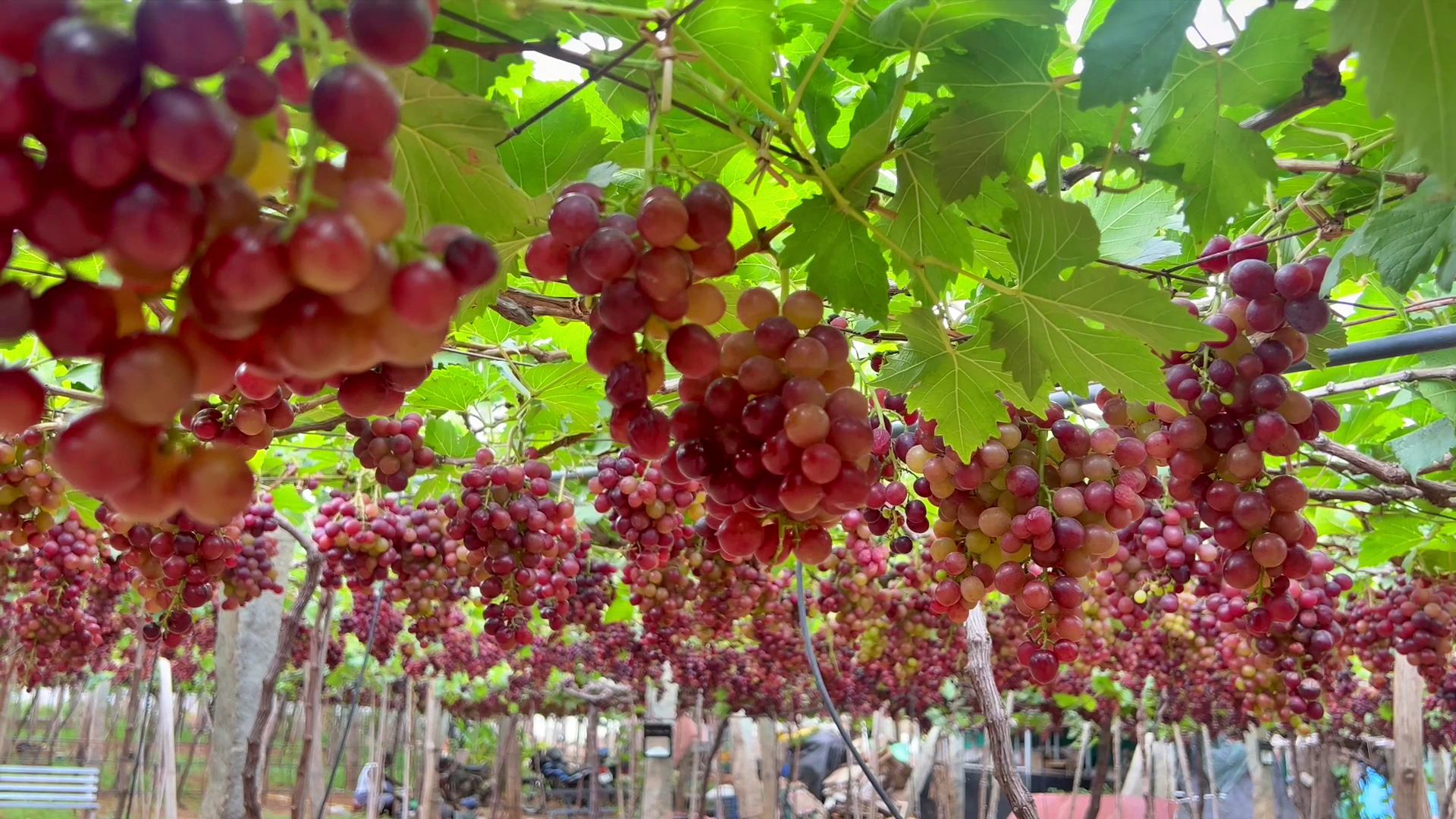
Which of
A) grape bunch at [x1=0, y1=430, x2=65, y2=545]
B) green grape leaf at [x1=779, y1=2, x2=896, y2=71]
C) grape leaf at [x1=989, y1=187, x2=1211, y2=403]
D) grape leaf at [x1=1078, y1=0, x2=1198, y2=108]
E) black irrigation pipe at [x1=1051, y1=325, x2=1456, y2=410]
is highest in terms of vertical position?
green grape leaf at [x1=779, y1=2, x2=896, y2=71]

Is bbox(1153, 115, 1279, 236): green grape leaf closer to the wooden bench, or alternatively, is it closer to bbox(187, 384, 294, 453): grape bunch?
bbox(187, 384, 294, 453): grape bunch

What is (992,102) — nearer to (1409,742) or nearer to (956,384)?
(956,384)

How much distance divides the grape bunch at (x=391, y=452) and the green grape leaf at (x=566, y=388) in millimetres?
325

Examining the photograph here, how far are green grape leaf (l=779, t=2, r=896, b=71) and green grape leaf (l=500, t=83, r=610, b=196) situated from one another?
30cm

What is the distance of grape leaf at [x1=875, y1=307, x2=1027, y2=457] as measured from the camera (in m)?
1.30

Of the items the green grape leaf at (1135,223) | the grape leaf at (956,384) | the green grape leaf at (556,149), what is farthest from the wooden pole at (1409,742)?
the green grape leaf at (556,149)

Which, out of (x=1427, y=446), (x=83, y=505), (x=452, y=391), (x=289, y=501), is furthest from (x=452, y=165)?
(x=289, y=501)

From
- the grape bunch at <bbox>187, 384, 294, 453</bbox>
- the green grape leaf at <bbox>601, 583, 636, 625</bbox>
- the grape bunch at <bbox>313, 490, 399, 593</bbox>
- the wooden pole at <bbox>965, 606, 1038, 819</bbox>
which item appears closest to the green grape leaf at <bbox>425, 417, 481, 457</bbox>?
the grape bunch at <bbox>313, 490, 399, 593</bbox>

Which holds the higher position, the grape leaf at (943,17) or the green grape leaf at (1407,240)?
the grape leaf at (943,17)

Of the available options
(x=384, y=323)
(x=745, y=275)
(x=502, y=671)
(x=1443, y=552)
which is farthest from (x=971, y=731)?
(x=384, y=323)

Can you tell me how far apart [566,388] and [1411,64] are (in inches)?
83.6

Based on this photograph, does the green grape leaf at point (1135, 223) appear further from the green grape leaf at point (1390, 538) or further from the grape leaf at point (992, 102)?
the green grape leaf at point (1390, 538)

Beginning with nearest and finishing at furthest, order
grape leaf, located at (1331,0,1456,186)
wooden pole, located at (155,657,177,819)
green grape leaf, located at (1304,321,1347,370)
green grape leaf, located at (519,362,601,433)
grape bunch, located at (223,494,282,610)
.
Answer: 1. grape leaf, located at (1331,0,1456,186)
2. green grape leaf, located at (1304,321,1347,370)
3. green grape leaf, located at (519,362,601,433)
4. grape bunch, located at (223,494,282,610)
5. wooden pole, located at (155,657,177,819)

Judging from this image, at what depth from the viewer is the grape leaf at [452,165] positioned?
0.82 meters
